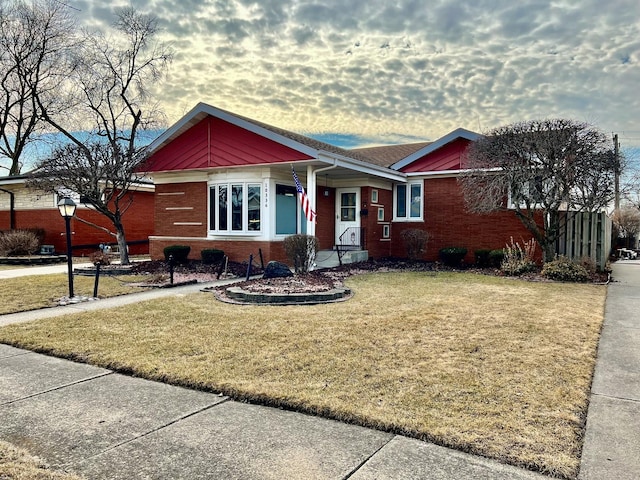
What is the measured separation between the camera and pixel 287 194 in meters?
15.9

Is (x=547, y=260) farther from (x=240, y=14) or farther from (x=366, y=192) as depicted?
(x=240, y=14)

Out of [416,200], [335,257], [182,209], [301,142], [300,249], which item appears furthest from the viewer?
[416,200]

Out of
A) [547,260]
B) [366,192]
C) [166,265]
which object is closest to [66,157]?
[166,265]

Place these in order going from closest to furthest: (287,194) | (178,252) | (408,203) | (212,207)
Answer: (287,194), (178,252), (212,207), (408,203)

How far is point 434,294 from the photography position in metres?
10.1

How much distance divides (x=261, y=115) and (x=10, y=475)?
61.8ft

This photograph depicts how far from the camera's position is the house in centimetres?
1492

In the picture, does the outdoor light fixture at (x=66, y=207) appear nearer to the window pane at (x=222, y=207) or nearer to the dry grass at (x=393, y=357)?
the dry grass at (x=393, y=357)

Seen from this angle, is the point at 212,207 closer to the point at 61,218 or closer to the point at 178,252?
the point at 178,252

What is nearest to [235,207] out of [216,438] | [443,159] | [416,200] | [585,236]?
[416,200]

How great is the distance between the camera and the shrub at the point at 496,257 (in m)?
15.7

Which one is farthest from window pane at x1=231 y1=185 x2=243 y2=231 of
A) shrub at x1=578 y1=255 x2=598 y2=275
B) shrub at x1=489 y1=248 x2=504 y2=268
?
A: shrub at x1=578 y1=255 x2=598 y2=275

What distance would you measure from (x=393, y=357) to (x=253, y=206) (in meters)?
10.6

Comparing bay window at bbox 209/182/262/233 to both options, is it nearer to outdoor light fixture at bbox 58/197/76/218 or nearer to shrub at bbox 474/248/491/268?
outdoor light fixture at bbox 58/197/76/218
